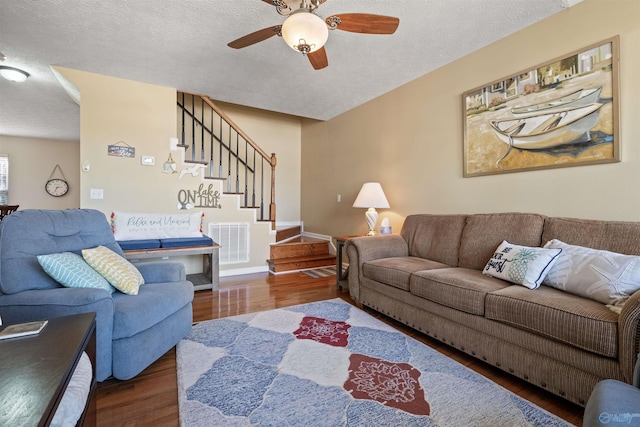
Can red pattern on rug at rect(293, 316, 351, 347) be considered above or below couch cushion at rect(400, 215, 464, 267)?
below

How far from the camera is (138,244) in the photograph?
10.7ft

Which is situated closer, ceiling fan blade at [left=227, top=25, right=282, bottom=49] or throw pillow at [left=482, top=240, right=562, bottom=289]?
throw pillow at [left=482, top=240, right=562, bottom=289]

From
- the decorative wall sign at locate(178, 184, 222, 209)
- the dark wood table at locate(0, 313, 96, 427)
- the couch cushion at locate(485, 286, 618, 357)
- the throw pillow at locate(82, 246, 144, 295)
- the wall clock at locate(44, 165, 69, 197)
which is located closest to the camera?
the dark wood table at locate(0, 313, 96, 427)

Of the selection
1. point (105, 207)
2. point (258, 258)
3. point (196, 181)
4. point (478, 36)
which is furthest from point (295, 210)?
point (478, 36)

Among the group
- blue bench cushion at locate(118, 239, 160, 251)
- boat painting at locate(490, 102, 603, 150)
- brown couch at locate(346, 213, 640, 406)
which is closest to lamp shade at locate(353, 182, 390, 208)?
brown couch at locate(346, 213, 640, 406)

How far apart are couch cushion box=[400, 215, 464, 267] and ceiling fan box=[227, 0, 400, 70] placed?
69.1 inches

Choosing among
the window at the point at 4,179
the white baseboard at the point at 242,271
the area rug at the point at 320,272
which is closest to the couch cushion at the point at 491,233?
the area rug at the point at 320,272

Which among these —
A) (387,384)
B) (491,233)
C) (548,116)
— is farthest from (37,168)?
(548,116)

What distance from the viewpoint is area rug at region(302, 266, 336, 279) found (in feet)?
13.7

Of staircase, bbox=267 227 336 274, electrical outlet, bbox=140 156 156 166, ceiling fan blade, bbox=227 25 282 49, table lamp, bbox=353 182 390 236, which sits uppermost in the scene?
ceiling fan blade, bbox=227 25 282 49

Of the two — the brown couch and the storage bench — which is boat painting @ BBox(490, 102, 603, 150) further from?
the storage bench

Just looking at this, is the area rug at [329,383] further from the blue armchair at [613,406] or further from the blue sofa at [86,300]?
the blue armchair at [613,406]

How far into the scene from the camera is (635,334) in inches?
47.4

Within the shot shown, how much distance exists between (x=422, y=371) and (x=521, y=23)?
2.81 meters
